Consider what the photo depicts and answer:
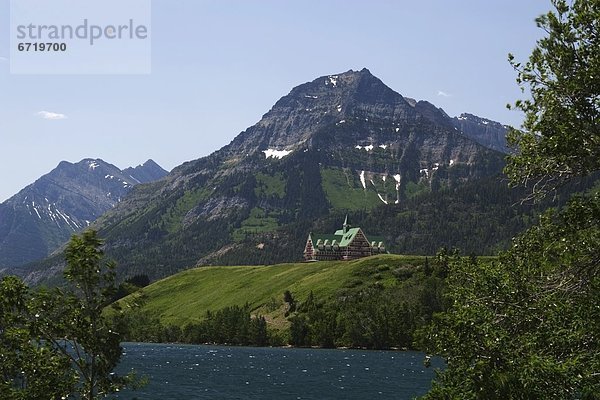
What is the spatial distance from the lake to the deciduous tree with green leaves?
66.4 m

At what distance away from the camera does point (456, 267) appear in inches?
1190

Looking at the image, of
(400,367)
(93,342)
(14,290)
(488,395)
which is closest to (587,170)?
(488,395)

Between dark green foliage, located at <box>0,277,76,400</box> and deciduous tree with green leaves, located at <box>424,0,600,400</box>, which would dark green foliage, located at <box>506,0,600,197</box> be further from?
dark green foliage, located at <box>0,277,76,400</box>

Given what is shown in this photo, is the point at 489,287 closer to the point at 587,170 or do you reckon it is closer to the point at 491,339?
the point at 491,339

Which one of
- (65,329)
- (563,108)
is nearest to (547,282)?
(563,108)

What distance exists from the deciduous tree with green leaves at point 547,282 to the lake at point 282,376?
218ft

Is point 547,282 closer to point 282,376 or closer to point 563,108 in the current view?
point 563,108

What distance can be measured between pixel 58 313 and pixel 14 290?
7.80 ft

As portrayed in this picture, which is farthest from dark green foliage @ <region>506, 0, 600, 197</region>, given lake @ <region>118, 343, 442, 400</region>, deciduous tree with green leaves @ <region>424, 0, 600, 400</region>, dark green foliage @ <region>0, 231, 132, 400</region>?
lake @ <region>118, 343, 442, 400</region>

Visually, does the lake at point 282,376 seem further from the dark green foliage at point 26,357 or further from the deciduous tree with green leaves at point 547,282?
the dark green foliage at point 26,357

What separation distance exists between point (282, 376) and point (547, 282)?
364 ft

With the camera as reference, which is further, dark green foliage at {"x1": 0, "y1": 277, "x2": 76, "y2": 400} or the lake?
the lake

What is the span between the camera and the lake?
103625 mm

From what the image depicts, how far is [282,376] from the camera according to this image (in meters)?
131
